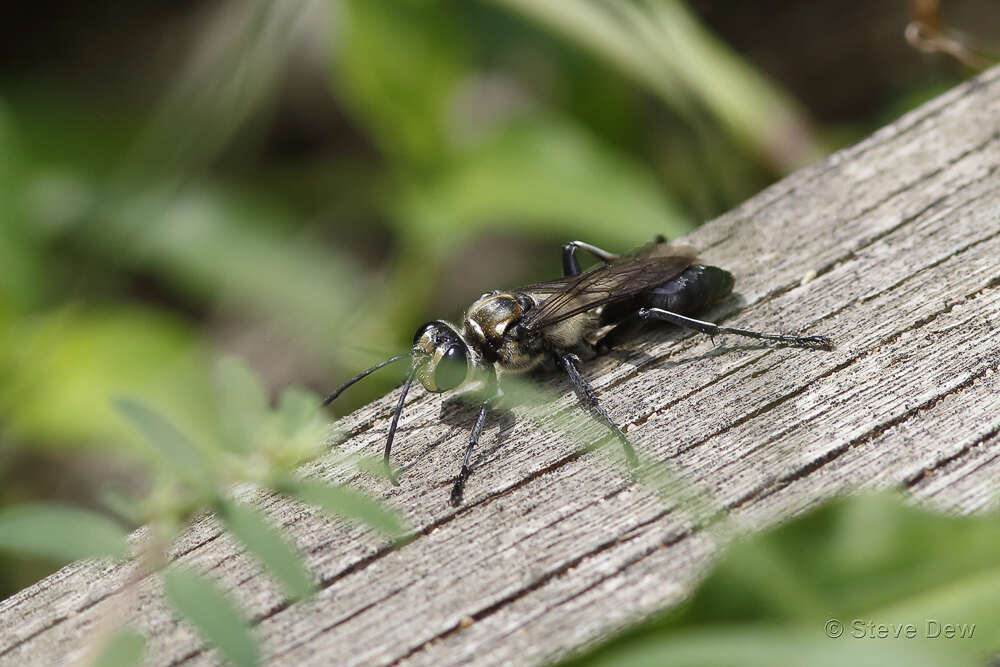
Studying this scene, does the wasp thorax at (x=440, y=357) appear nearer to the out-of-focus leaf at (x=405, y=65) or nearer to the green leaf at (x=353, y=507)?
the green leaf at (x=353, y=507)

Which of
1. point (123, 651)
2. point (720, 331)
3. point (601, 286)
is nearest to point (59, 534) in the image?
point (123, 651)

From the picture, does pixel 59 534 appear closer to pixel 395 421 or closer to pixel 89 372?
pixel 395 421

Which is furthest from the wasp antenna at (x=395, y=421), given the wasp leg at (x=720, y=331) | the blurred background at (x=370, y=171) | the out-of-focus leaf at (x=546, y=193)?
the out-of-focus leaf at (x=546, y=193)

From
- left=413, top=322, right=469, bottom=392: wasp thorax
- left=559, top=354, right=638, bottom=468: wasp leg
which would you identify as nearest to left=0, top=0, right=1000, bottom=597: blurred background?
left=413, top=322, right=469, bottom=392: wasp thorax

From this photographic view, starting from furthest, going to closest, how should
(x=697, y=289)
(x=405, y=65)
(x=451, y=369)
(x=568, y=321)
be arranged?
(x=405, y=65)
(x=568, y=321)
(x=451, y=369)
(x=697, y=289)

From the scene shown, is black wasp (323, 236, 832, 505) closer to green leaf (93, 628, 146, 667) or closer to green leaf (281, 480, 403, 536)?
green leaf (281, 480, 403, 536)

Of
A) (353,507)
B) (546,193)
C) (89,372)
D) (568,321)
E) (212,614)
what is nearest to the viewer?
(212,614)
